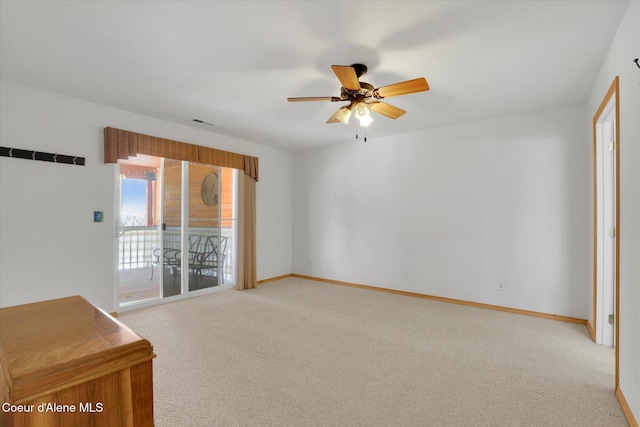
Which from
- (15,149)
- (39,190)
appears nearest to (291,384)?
(39,190)

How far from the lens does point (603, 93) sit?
106 inches

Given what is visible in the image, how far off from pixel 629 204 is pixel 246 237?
459 centimetres

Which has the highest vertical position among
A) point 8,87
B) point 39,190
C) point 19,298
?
point 8,87

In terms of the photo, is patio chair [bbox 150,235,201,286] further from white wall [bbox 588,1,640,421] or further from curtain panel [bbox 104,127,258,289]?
white wall [bbox 588,1,640,421]

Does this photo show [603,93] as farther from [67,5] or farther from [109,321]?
[67,5]

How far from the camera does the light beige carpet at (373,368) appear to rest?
194cm

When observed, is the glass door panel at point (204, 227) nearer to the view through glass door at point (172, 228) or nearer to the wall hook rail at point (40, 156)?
the view through glass door at point (172, 228)

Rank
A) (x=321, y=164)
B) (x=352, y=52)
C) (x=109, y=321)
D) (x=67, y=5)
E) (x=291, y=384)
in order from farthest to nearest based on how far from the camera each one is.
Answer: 1. (x=321, y=164)
2. (x=352, y=52)
3. (x=291, y=384)
4. (x=67, y=5)
5. (x=109, y=321)

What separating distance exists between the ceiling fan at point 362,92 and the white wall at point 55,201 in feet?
8.46

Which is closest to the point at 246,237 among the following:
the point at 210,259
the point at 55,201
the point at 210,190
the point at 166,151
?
the point at 210,259

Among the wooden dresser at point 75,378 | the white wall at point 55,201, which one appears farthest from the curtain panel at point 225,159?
the wooden dresser at point 75,378

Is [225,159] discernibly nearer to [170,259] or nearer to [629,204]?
[170,259]

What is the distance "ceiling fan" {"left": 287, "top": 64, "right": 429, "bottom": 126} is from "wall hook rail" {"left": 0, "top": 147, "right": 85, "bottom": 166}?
2.61m

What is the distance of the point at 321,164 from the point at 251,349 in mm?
3768
